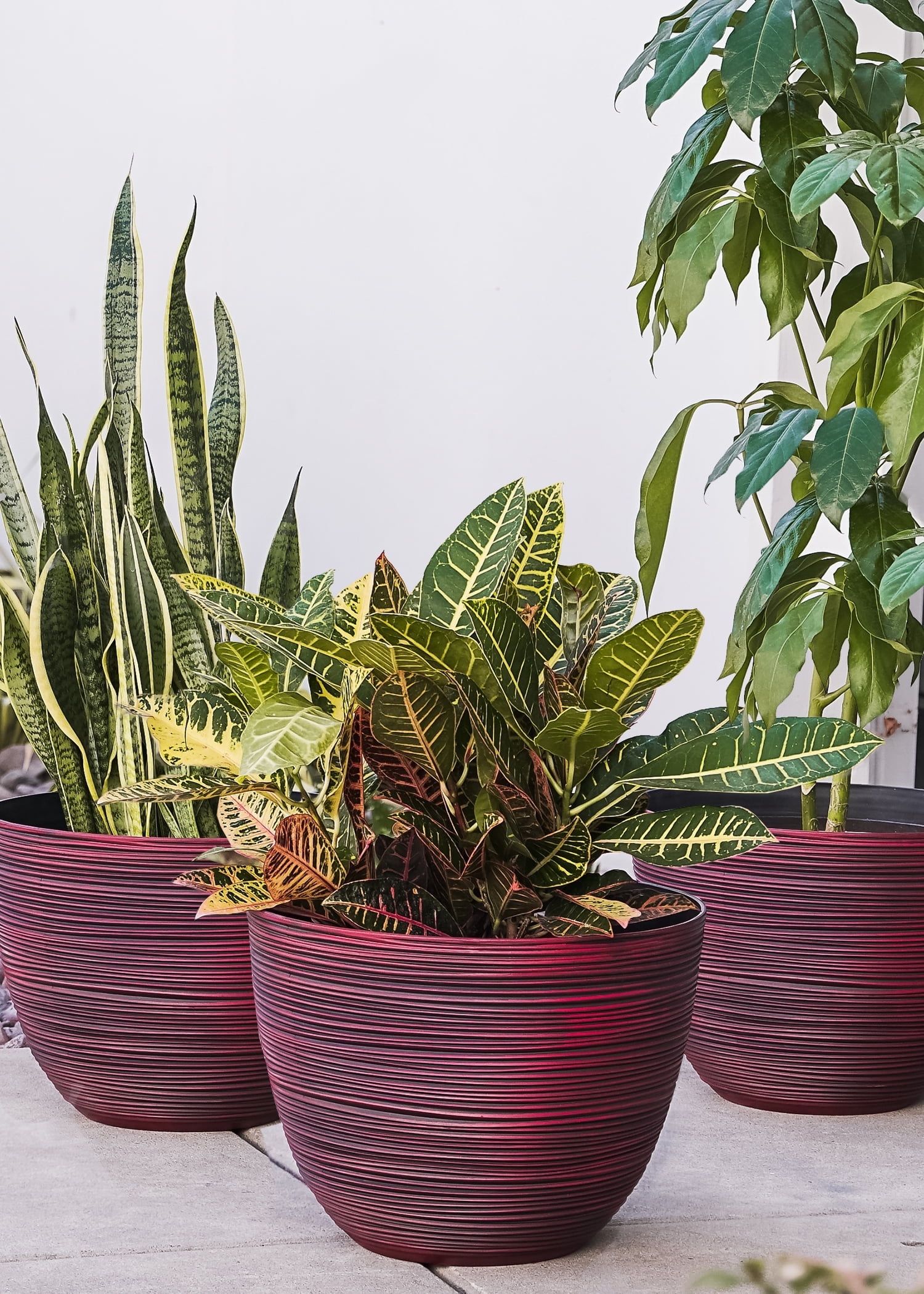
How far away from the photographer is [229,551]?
0.86 m

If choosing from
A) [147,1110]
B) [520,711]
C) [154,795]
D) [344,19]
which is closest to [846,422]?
[520,711]

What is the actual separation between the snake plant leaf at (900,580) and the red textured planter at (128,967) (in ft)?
1.33

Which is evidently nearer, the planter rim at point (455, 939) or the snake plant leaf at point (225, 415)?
the planter rim at point (455, 939)

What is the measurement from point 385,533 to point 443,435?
0.15 meters

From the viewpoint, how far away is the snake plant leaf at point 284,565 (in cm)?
91

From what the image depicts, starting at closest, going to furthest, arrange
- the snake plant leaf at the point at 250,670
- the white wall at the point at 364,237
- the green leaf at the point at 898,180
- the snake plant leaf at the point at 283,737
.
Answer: the snake plant leaf at the point at 283,737
the snake plant leaf at the point at 250,670
the green leaf at the point at 898,180
the white wall at the point at 364,237

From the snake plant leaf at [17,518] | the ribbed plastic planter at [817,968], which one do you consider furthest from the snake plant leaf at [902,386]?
the snake plant leaf at [17,518]

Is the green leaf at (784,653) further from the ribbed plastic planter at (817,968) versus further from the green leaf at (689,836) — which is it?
the green leaf at (689,836)

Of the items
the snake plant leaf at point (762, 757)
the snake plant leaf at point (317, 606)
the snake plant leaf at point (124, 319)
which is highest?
the snake plant leaf at point (124, 319)

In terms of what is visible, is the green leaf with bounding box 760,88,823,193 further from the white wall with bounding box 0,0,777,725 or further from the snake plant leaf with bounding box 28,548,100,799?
the white wall with bounding box 0,0,777,725

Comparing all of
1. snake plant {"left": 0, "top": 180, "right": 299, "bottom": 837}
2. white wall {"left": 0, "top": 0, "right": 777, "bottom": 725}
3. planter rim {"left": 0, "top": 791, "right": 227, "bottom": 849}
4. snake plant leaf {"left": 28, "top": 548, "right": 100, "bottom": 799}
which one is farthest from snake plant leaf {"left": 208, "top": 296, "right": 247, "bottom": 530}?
white wall {"left": 0, "top": 0, "right": 777, "bottom": 725}

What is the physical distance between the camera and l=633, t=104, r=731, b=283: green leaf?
84 centimetres

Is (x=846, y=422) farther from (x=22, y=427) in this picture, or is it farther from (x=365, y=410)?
(x=22, y=427)

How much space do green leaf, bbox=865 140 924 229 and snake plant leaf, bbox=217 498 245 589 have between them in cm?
44
